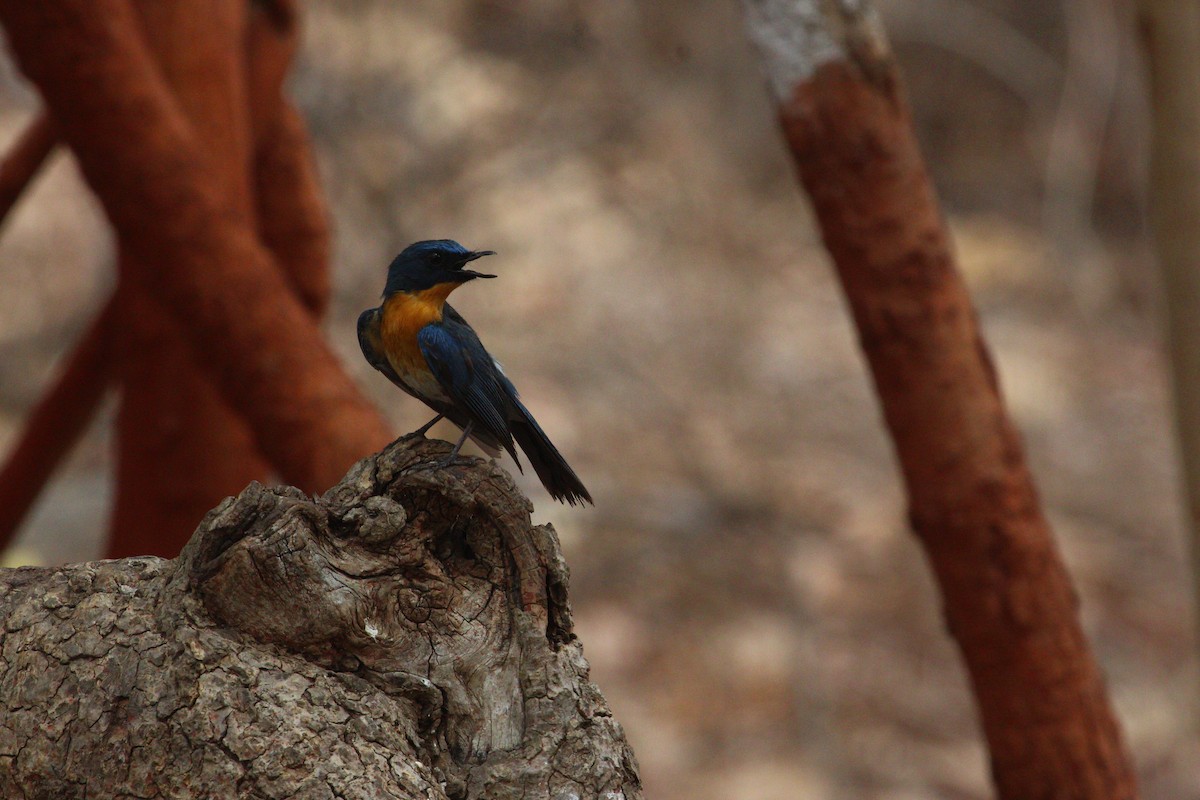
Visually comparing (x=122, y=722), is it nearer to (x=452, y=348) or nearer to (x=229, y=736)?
(x=229, y=736)

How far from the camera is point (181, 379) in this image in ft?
12.8

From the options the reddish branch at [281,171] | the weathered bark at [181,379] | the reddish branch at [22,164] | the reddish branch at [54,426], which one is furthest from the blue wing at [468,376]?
the reddish branch at [54,426]

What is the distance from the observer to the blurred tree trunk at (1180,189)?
3.97 m

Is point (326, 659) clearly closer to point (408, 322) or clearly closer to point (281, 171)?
point (408, 322)

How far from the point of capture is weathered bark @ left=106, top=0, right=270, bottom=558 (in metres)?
3.68

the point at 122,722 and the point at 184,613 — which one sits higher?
the point at 184,613

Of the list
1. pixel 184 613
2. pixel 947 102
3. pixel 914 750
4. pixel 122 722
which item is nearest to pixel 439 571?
pixel 184 613

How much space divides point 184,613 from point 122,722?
0.56 feet

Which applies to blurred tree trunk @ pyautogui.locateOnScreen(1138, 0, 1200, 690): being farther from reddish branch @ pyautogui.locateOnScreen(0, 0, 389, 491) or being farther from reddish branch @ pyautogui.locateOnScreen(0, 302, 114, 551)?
reddish branch @ pyautogui.locateOnScreen(0, 302, 114, 551)

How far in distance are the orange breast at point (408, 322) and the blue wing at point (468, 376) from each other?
0.05 meters

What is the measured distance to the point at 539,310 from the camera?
980 cm

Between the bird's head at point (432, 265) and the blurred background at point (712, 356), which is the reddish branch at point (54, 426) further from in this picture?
the blurred background at point (712, 356)

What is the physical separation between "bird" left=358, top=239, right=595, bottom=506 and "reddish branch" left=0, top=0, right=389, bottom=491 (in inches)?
28.0

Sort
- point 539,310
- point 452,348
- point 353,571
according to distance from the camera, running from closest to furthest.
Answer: point 353,571
point 452,348
point 539,310
